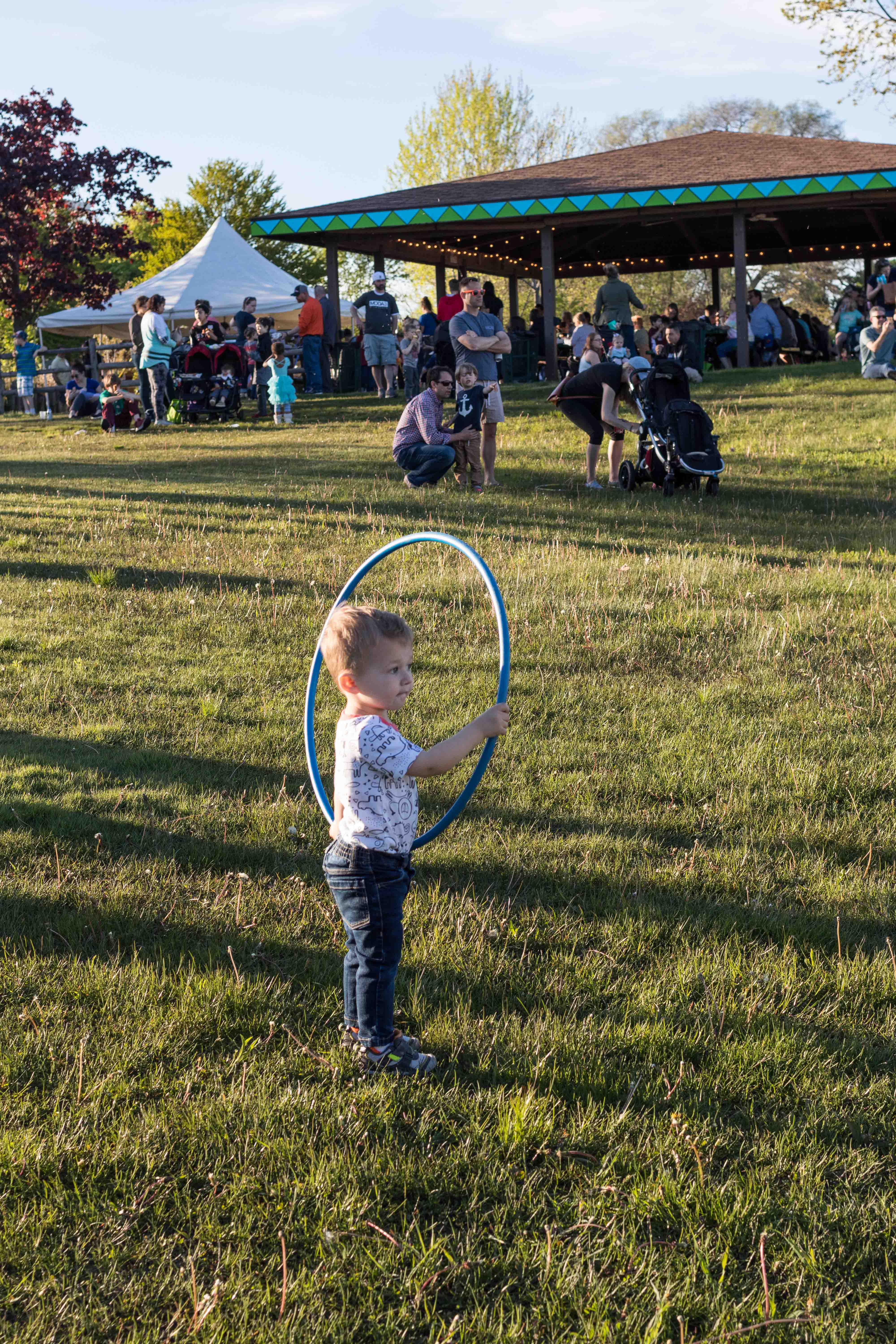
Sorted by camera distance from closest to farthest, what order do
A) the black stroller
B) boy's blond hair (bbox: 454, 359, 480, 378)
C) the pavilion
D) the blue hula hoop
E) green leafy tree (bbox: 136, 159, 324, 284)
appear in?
the blue hula hoop → boy's blond hair (bbox: 454, 359, 480, 378) → the black stroller → the pavilion → green leafy tree (bbox: 136, 159, 324, 284)

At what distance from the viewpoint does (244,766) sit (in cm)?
555

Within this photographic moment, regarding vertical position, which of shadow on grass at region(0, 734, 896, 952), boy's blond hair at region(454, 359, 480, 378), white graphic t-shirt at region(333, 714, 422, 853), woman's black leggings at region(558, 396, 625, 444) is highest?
boy's blond hair at region(454, 359, 480, 378)

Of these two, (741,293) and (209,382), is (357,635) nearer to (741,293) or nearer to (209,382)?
(209,382)

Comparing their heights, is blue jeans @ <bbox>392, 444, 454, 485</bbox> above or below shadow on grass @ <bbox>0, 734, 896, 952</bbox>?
above

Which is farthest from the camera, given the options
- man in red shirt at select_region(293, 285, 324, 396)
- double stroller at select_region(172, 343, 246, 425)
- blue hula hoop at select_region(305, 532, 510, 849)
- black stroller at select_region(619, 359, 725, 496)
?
man in red shirt at select_region(293, 285, 324, 396)

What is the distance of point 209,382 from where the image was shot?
20750 mm

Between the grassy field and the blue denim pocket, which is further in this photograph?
the blue denim pocket

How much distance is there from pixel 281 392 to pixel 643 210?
8400 millimetres

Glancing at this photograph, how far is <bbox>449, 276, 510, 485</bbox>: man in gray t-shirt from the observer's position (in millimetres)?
12461

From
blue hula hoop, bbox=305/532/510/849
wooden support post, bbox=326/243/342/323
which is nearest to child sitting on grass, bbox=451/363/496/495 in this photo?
blue hula hoop, bbox=305/532/510/849

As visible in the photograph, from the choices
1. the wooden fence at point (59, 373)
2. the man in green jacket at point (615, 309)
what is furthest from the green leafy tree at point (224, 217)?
the man in green jacket at point (615, 309)

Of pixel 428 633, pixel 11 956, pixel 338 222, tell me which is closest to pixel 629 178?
pixel 338 222

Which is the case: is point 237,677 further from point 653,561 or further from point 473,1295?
point 473,1295

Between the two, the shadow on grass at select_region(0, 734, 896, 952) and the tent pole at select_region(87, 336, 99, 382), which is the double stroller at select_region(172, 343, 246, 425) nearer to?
the tent pole at select_region(87, 336, 99, 382)
